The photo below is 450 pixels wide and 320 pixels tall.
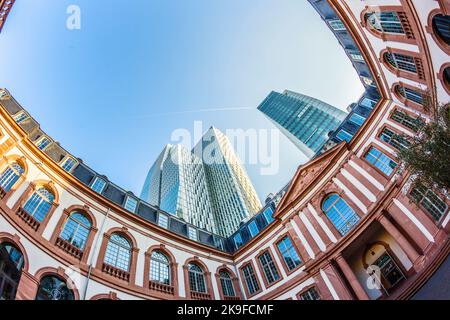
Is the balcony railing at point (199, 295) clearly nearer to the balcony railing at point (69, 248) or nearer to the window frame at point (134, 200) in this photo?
the window frame at point (134, 200)

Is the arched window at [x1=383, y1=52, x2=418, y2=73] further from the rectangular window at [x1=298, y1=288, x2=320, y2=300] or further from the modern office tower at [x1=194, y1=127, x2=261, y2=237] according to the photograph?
the modern office tower at [x1=194, y1=127, x2=261, y2=237]

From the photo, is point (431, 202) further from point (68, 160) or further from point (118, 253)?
point (68, 160)

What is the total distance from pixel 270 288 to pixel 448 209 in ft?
43.3

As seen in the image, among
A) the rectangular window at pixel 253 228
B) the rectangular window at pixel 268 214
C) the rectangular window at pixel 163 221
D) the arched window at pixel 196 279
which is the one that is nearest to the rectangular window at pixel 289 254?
the rectangular window at pixel 268 214

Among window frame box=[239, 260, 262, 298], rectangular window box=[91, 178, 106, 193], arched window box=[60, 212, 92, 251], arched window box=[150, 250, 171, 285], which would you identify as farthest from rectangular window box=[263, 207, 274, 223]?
arched window box=[60, 212, 92, 251]

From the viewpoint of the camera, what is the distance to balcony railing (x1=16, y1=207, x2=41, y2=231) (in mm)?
13438

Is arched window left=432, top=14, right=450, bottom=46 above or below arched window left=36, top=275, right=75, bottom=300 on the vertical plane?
above

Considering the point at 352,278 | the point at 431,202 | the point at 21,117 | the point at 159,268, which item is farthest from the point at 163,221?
the point at 431,202

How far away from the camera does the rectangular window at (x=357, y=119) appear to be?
2467cm

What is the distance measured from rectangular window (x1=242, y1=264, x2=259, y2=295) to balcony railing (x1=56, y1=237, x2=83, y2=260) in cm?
1369

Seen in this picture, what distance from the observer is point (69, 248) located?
1480cm

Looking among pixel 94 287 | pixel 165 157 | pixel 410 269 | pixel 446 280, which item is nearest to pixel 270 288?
pixel 410 269

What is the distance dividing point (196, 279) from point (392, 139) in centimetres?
1810

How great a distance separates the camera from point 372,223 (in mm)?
18031
